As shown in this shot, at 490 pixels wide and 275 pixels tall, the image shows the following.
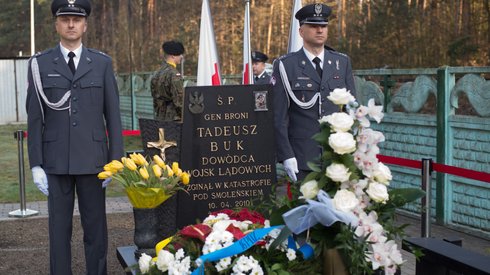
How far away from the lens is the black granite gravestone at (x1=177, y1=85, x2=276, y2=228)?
19.2 feet

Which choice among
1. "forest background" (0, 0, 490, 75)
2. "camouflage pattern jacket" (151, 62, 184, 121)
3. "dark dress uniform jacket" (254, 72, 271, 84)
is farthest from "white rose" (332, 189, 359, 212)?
"forest background" (0, 0, 490, 75)

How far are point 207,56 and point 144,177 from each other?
12.3 ft

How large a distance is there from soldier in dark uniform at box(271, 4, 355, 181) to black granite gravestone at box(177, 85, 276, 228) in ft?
0.39

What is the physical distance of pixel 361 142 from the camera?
3.54 metres

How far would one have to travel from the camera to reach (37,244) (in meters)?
8.29

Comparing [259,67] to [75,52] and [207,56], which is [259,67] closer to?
[207,56]

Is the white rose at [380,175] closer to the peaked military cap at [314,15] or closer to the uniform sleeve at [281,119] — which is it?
the uniform sleeve at [281,119]

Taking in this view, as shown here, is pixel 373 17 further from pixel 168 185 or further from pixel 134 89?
pixel 168 185

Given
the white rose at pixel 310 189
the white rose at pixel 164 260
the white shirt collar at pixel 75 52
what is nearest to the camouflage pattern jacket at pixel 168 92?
the white shirt collar at pixel 75 52

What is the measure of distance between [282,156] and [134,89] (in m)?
18.2

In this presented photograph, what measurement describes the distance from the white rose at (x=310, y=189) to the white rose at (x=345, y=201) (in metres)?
0.15

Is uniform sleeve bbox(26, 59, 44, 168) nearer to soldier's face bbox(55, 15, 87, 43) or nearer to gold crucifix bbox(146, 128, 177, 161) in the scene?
soldier's face bbox(55, 15, 87, 43)

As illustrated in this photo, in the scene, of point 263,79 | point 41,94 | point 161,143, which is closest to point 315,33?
point 161,143

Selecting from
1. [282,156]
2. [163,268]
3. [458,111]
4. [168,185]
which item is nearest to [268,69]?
[458,111]
